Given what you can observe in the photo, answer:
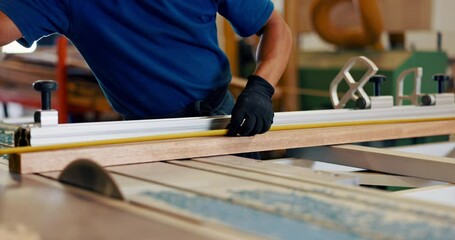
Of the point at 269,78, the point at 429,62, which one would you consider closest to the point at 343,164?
the point at 269,78

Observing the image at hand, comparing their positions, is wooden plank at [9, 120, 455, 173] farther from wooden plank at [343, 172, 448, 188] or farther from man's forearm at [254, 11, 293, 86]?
man's forearm at [254, 11, 293, 86]

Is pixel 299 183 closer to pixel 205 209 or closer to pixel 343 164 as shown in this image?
pixel 205 209

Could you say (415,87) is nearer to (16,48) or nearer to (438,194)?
(438,194)

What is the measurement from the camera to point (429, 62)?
4727mm

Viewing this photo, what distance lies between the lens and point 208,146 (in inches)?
60.6

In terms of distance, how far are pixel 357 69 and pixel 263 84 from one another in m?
2.96

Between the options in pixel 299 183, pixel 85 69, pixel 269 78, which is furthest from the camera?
pixel 85 69

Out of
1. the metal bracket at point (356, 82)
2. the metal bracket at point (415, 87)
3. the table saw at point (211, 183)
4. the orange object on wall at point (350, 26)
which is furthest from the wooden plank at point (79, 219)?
the orange object on wall at point (350, 26)

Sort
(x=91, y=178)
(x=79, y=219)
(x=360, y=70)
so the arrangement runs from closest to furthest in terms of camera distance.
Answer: (x=79, y=219) < (x=91, y=178) < (x=360, y=70)

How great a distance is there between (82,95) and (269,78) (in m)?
3.52

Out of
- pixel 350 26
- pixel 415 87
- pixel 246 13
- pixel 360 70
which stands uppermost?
pixel 350 26

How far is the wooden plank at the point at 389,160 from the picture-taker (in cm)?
149

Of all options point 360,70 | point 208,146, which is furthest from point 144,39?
point 360,70

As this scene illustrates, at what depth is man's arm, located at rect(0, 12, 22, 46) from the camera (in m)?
1.80
